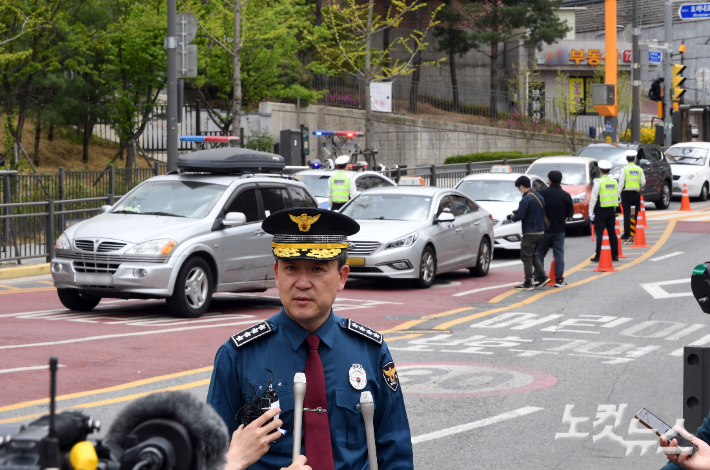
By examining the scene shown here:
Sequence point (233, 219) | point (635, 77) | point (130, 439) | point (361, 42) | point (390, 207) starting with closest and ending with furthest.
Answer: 1. point (130, 439)
2. point (233, 219)
3. point (390, 207)
4. point (635, 77)
5. point (361, 42)

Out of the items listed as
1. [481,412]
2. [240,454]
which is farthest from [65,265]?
[240,454]

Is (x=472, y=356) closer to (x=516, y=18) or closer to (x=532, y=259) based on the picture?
(x=532, y=259)

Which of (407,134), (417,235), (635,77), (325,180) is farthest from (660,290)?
(407,134)

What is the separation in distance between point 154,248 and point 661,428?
999 cm

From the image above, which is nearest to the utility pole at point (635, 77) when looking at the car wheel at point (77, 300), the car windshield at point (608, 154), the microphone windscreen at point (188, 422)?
the car windshield at point (608, 154)

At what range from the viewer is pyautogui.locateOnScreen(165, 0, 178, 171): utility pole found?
21297 mm

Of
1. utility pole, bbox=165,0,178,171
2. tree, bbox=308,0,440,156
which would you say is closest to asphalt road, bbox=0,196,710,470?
utility pole, bbox=165,0,178,171

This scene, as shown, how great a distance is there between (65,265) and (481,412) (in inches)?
260

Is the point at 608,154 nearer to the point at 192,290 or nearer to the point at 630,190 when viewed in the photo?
the point at 630,190

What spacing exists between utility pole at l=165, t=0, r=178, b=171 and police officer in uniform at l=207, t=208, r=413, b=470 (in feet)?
60.6

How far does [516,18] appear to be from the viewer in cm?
4972

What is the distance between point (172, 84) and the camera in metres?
21.5

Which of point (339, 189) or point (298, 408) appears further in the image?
point (339, 189)

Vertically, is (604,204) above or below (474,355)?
above
